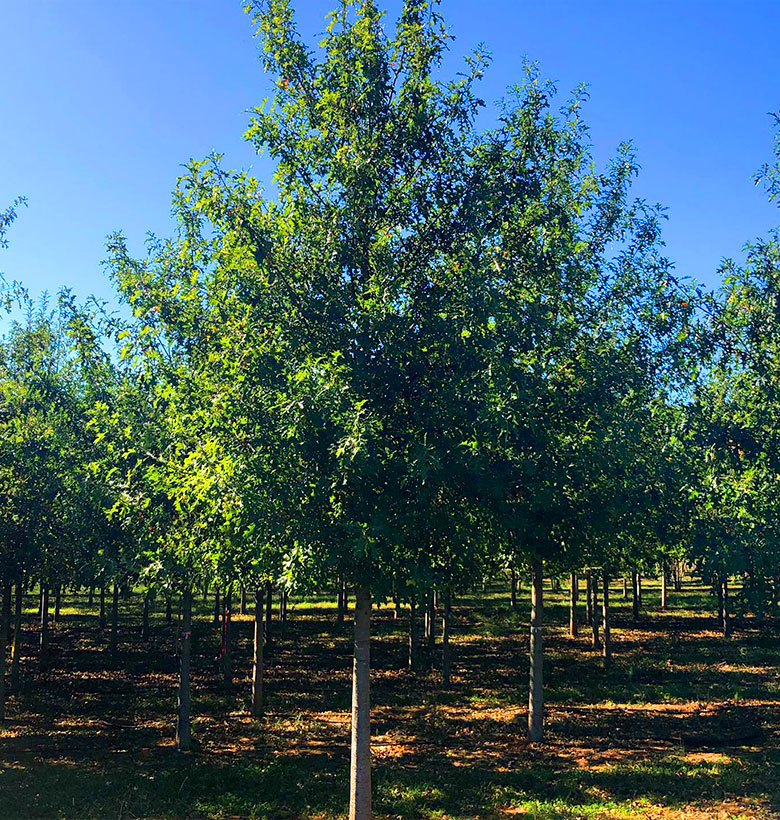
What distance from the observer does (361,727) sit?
1139 cm

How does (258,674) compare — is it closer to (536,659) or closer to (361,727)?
(536,659)

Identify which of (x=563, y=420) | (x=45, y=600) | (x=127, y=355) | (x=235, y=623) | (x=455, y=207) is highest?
(x=455, y=207)

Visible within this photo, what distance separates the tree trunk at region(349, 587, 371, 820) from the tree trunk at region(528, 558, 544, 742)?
6821mm

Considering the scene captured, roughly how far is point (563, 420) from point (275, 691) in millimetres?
17944

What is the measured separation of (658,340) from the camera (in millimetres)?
14250

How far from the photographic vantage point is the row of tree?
1019 cm

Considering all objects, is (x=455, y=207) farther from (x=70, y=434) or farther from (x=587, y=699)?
(x=587, y=699)

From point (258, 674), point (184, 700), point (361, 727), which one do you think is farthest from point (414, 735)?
point (361, 727)

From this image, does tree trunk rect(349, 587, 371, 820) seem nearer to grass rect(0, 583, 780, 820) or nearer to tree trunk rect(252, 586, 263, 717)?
grass rect(0, 583, 780, 820)

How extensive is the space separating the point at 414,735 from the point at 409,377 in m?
12.8

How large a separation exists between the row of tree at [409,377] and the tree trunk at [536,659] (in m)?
3.25

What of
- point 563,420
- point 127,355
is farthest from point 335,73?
point 563,420

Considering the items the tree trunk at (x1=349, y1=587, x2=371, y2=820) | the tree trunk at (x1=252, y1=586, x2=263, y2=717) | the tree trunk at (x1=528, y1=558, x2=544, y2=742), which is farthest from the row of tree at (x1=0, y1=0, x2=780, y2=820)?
the tree trunk at (x1=252, y1=586, x2=263, y2=717)

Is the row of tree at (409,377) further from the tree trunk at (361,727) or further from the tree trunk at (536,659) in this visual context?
the tree trunk at (536,659)
